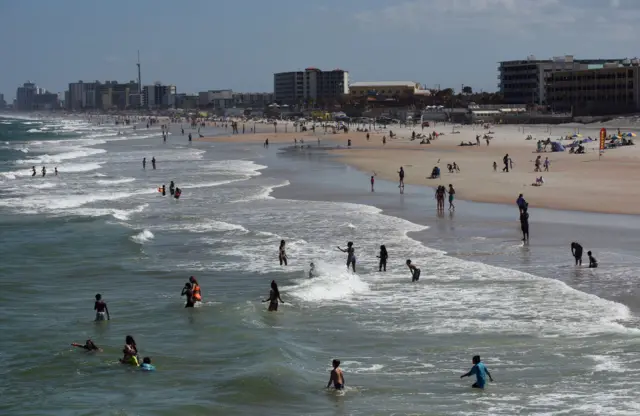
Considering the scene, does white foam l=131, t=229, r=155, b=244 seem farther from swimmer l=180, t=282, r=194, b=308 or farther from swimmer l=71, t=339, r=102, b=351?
swimmer l=71, t=339, r=102, b=351

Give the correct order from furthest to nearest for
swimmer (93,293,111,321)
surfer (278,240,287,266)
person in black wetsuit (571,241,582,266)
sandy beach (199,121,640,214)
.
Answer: sandy beach (199,121,640,214)
surfer (278,240,287,266)
person in black wetsuit (571,241,582,266)
swimmer (93,293,111,321)

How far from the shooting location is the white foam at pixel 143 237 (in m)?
28.9

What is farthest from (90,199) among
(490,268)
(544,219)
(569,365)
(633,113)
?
(633,113)

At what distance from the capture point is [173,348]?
16.8 metres

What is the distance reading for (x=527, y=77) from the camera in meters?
138

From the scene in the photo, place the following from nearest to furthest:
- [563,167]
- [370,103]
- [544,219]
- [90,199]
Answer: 1. [544,219]
2. [90,199]
3. [563,167]
4. [370,103]

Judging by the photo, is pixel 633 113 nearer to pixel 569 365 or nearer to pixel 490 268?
pixel 490 268

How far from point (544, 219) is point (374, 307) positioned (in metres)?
13.2

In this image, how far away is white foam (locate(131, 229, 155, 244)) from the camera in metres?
28.9

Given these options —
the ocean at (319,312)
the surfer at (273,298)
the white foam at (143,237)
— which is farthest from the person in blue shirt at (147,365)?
the white foam at (143,237)

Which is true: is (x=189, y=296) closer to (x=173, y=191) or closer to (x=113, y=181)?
(x=173, y=191)

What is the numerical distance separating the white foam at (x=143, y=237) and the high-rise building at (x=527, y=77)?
109 metres

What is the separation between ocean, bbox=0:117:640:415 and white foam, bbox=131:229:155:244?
0.43ft

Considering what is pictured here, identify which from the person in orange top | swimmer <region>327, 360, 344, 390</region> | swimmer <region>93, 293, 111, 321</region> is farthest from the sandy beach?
swimmer <region>327, 360, 344, 390</region>
